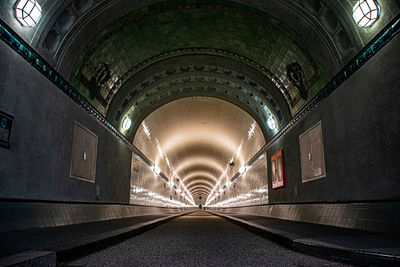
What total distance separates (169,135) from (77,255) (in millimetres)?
20150

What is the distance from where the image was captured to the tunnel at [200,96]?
4.43 meters

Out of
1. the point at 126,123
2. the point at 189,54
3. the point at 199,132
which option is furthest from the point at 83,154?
the point at 199,132

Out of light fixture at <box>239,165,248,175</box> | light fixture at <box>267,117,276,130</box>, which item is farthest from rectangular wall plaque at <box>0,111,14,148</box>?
light fixture at <box>239,165,248,175</box>

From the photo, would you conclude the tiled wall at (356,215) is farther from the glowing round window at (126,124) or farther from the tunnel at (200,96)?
the glowing round window at (126,124)

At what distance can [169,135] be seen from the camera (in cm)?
2356

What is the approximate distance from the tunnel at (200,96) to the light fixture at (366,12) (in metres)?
0.03

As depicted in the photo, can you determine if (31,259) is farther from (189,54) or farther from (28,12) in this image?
(189,54)

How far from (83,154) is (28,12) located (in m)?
4.70

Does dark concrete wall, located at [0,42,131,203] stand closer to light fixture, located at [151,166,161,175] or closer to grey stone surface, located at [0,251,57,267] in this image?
grey stone surface, located at [0,251,57,267]

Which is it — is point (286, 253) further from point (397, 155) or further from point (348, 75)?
point (348, 75)

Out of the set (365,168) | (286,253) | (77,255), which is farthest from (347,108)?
(77,255)

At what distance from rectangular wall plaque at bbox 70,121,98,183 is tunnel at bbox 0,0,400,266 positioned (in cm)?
6

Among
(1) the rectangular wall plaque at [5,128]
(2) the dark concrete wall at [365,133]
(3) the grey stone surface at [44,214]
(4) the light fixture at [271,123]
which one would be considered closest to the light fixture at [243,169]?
(4) the light fixture at [271,123]

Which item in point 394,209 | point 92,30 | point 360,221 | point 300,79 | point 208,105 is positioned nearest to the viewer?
point 394,209
